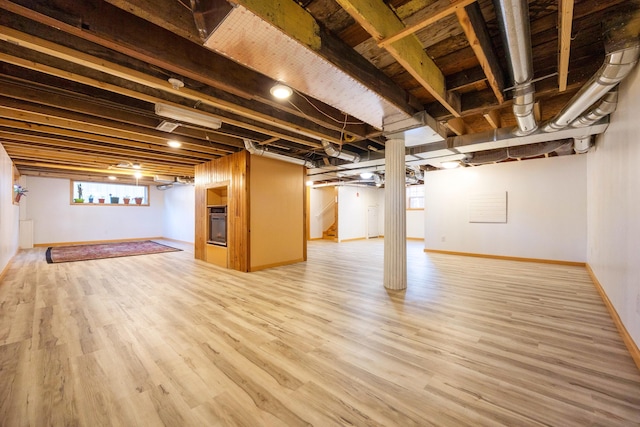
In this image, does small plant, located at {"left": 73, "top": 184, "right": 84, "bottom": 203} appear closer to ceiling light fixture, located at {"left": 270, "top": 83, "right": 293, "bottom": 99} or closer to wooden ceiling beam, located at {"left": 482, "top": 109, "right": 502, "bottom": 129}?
ceiling light fixture, located at {"left": 270, "top": 83, "right": 293, "bottom": 99}

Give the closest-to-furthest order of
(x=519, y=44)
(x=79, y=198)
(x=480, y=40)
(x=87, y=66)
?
1. (x=519, y=44)
2. (x=480, y=40)
3. (x=87, y=66)
4. (x=79, y=198)

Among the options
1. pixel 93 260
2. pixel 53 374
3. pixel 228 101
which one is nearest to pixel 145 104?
pixel 228 101

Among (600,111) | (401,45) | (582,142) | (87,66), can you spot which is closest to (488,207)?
(582,142)

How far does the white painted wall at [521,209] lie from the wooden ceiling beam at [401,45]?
181 inches

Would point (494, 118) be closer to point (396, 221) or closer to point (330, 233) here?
point (396, 221)

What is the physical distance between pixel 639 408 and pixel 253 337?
2697mm

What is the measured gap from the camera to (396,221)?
4.00m

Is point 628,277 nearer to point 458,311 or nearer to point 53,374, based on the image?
point 458,311

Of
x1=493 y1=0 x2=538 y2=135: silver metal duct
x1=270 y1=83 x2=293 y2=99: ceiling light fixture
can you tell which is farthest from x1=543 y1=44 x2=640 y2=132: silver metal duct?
x1=270 y1=83 x2=293 y2=99: ceiling light fixture

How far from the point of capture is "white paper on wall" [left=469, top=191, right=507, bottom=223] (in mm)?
6539

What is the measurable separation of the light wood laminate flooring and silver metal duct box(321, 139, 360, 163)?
2.46 metres

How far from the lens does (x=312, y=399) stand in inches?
64.2

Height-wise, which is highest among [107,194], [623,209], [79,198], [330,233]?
[107,194]

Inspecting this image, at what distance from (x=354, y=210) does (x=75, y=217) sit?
34.4ft
